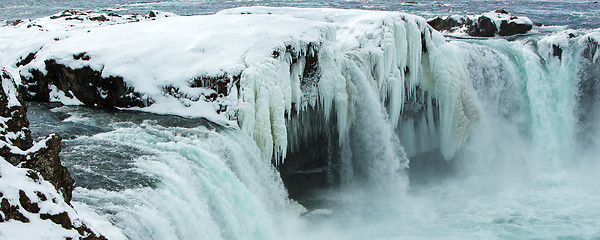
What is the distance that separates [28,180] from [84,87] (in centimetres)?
670

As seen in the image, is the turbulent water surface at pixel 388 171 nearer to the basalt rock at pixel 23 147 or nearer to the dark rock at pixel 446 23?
the basalt rock at pixel 23 147

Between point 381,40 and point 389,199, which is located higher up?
point 381,40

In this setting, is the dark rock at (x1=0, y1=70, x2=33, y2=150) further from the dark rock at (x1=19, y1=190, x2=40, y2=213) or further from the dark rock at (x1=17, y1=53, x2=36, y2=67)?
the dark rock at (x1=17, y1=53, x2=36, y2=67)

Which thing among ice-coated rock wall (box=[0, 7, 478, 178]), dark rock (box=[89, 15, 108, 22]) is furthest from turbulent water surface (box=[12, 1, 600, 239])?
dark rock (box=[89, 15, 108, 22])

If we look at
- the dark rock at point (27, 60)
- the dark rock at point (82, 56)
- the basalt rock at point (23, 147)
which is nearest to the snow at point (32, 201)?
the basalt rock at point (23, 147)

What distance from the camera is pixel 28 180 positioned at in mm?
4109

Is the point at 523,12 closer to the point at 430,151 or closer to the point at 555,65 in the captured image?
the point at 555,65

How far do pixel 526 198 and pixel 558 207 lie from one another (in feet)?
2.53

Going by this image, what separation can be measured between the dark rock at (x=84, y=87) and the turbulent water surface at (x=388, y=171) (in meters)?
0.38

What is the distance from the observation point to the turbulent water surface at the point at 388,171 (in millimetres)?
Result: 6625

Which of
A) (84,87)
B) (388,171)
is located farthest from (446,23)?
(84,87)

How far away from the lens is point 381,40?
11.9 meters

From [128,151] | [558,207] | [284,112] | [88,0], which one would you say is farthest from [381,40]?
Result: [88,0]

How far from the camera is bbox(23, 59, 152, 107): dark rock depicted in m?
9.98
